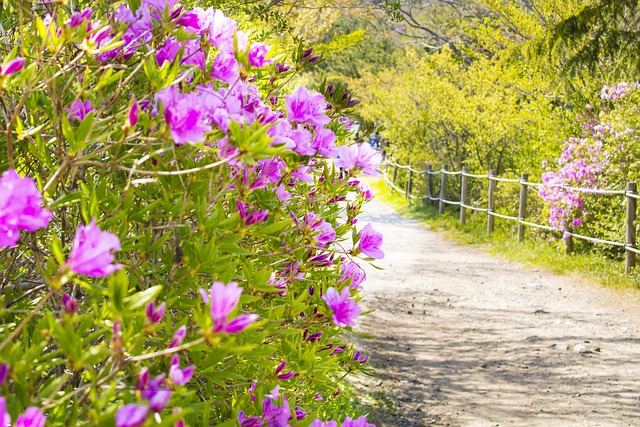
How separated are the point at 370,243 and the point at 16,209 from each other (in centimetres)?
104

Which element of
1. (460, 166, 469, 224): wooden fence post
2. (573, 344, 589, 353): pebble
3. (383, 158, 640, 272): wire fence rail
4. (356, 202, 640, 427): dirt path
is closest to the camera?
(356, 202, 640, 427): dirt path

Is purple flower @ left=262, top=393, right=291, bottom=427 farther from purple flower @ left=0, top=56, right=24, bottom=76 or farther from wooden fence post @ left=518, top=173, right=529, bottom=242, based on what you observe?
wooden fence post @ left=518, top=173, right=529, bottom=242

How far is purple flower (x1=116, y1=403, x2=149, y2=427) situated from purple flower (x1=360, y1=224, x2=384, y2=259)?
1057 mm

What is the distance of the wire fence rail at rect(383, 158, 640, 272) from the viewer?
8906 millimetres

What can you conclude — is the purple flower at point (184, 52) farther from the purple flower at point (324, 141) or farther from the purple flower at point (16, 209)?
the purple flower at point (16, 209)

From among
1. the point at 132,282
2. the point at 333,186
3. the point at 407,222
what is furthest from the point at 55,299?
the point at 407,222

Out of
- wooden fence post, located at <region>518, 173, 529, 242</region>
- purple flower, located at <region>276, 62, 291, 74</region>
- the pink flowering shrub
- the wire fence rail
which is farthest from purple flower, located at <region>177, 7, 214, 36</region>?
wooden fence post, located at <region>518, 173, 529, 242</region>

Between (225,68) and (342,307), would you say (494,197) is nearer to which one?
(225,68)

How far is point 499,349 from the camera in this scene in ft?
21.7

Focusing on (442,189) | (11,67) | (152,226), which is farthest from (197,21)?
(442,189)

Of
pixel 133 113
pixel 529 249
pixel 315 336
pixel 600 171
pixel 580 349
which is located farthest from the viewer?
pixel 529 249

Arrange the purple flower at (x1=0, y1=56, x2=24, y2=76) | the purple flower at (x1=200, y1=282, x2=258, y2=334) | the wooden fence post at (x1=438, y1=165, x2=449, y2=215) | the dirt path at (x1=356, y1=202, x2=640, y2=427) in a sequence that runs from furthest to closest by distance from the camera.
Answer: the wooden fence post at (x1=438, y1=165, x2=449, y2=215)
the dirt path at (x1=356, y1=202, x2=640, y2=427)
the purple flower at (x1=0, y1=56, x2=24, y2=76)
the purple flower at (x1=200, y1=282, x2=258, y2=334)

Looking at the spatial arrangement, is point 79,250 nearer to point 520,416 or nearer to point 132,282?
point 132,282

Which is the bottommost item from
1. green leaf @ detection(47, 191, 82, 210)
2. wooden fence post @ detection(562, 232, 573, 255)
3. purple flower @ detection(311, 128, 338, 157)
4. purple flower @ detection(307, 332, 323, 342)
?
wooden fence post @ detection(562, 232, 573, 255)
